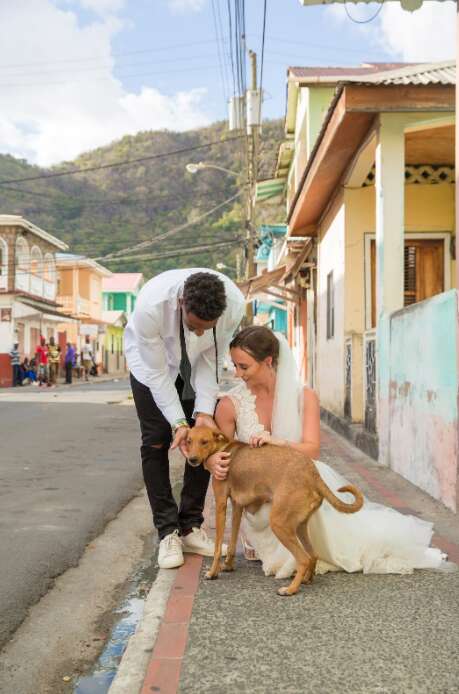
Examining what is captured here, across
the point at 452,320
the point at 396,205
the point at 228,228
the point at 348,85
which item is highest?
the point at 228,228

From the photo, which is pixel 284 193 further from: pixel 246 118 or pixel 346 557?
pixel 346 557

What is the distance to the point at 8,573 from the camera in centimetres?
454

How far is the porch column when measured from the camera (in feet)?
28.2

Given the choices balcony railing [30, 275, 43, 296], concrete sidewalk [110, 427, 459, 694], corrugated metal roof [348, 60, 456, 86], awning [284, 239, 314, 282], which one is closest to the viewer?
concrete sidewalk [110, 427, 459, 694]

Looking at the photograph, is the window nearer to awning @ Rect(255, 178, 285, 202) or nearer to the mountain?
awning @ Rect(255, 178, 285, 202)

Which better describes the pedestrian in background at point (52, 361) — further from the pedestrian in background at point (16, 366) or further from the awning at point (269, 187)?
the awning at point (269, 187)

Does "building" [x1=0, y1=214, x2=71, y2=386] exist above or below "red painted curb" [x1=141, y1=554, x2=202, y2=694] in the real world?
above

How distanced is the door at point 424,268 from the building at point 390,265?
1 centimetres

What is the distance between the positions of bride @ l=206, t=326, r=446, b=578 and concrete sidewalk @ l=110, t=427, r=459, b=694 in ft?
0.35

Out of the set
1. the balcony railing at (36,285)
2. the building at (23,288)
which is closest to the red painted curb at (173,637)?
the building at (23,288)

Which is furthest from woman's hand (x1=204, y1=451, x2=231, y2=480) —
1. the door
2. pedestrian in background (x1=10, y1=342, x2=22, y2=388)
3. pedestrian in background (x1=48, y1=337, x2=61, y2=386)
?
pedestrian in background (x1=10, y1=342, x2=22, y2=388)

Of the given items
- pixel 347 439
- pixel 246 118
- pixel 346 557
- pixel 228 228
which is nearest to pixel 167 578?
pixel 346 557

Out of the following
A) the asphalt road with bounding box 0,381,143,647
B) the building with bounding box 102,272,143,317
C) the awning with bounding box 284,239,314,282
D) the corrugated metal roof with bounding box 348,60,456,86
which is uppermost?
the building with bounding box 102,272,143,317

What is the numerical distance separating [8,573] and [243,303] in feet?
6.52
